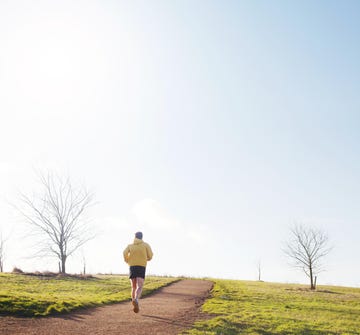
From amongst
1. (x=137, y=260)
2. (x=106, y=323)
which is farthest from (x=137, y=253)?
(x=106, y=323)

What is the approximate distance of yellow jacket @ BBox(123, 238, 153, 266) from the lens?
13.8 metres

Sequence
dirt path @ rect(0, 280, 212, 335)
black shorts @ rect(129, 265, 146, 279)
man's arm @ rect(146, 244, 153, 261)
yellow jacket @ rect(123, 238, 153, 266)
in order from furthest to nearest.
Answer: man's arm @ rect(146, 244, 153, 261) < yellow jacket @ rect(123, 238, 153, 266) < black shorts @ rect(129, 265, 146, 279) < dirt path @ rect(0, 280, 212, 335)

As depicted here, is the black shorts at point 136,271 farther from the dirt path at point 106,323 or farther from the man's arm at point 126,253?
the dirt path at point 106,323

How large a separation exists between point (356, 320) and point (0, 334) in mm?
15859

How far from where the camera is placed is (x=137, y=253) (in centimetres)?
1386

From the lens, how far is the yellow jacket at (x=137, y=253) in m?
13.8

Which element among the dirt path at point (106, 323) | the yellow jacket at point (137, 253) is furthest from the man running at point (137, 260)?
the dirt path at point (106, 323)

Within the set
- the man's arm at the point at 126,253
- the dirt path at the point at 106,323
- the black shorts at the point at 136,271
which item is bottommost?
the dirt path at the point at 106,323

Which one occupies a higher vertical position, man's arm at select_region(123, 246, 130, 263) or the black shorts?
man's arm at select_region(123, 246, 130, 263)

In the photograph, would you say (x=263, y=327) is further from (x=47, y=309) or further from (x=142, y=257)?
(x=47, y=309)

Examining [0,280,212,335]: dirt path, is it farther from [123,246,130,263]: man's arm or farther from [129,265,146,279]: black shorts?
[123,246,130,263]: man's arm

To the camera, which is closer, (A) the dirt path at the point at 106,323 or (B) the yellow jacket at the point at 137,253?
(A) the dirt path at the point at 106,323

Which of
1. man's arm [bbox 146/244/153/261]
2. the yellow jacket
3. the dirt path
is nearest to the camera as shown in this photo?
the dirt path

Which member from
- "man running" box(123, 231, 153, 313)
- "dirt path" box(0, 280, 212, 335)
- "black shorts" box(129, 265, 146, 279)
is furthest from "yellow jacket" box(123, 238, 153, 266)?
"dirt path" box(0, 280, 212, 335)
